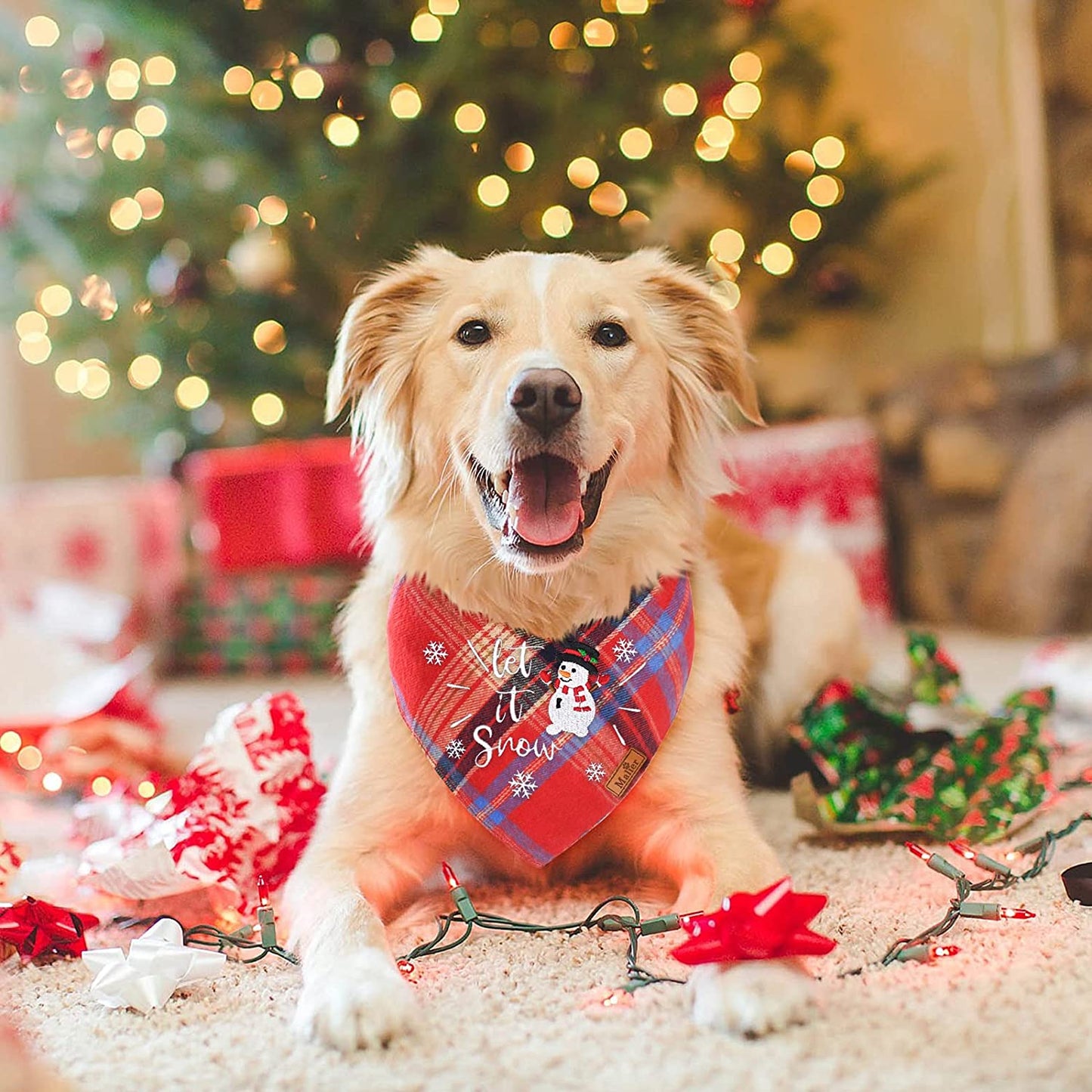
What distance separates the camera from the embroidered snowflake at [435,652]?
1497 mm

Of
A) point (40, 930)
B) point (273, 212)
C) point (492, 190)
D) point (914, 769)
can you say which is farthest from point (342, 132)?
point (40, 930)

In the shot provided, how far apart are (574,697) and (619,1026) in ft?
1.56

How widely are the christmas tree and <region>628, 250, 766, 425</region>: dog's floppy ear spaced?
4.89ft

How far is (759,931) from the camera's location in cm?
110

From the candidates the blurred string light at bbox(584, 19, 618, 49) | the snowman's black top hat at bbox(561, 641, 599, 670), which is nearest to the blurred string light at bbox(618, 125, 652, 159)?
the blurred string light at bbox(584, 19, 618, 49)

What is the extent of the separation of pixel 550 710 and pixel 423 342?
605 millimetres

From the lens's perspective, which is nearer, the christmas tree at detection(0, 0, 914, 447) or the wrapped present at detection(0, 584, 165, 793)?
the wrapped present at detection(0, 584, 165, 793)

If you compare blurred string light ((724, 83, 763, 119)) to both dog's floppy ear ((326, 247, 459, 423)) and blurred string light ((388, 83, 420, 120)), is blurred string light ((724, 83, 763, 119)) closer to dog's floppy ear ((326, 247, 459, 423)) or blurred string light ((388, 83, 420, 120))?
blurred string light ((388, 83, 420, 120))

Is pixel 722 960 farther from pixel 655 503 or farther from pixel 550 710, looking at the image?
pixel 655 503

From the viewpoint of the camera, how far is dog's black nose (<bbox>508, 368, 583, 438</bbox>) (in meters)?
1.40

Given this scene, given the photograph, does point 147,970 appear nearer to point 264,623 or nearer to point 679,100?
point 264,623

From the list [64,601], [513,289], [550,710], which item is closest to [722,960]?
[550,710]

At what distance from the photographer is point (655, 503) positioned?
164 centimetres

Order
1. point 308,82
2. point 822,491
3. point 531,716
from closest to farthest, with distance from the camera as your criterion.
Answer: point 531,716 < point 308,82 < point 822,491
